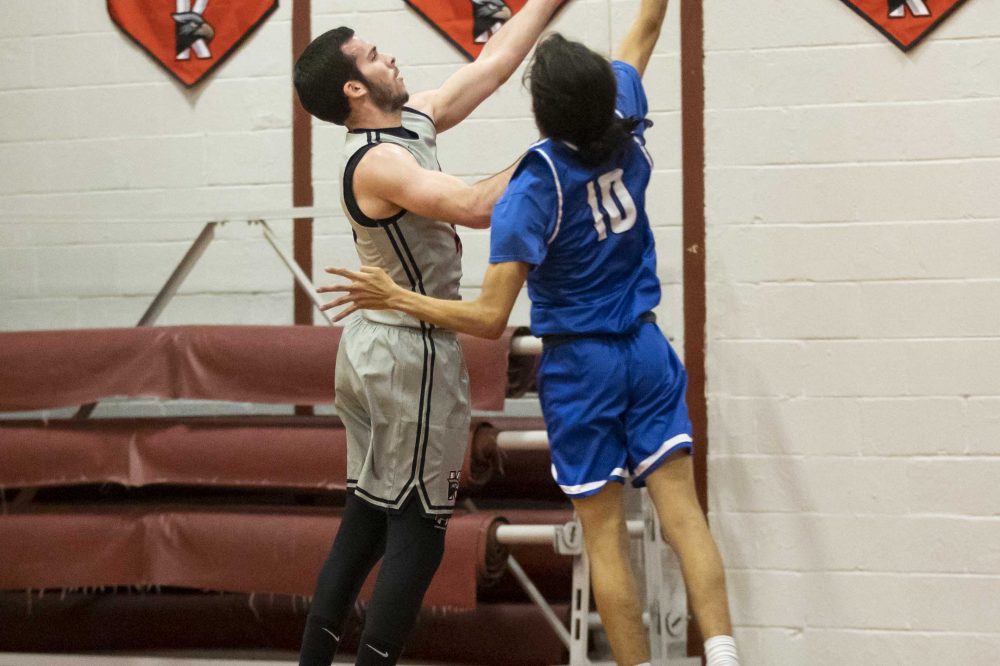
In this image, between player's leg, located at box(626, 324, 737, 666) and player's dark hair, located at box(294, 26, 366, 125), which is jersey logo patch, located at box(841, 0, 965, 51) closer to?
player's leg, located at box(626, 324, 737, 666)

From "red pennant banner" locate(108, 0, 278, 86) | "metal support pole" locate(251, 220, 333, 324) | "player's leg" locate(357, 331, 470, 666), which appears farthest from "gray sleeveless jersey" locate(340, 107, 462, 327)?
"red pennant banner" locate(108, 0, 278, 86)

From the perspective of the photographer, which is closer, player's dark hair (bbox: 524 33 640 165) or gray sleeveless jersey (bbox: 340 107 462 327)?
player's dark hair (bbox: 524 33 640 165)

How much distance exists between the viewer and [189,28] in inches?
172

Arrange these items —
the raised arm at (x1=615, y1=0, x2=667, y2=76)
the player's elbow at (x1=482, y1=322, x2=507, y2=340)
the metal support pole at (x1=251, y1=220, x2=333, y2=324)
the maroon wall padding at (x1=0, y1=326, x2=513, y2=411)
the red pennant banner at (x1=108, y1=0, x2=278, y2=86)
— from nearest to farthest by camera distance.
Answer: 1. the player's elbow at (x1=482, y1=322, x2=507, y2=340)
2. the raised arm at (x1=615, y1=0, x2=667, y2=76)
3. the maroon wall padding at (x1=0, y1=326, x2=513, y2=411)
4. the metal support pole at (x1=251, y1=220, x2=333, y2=324)
5. the red pennant banner at (x1=108, y1=0, x2=278, y2=86)

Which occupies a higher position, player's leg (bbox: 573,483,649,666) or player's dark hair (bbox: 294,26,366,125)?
player's dark hair (bbox: 294,26,366,125)

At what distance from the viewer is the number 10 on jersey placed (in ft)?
8.47

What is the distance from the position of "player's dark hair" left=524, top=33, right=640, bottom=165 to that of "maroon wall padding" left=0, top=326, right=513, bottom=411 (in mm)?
1330

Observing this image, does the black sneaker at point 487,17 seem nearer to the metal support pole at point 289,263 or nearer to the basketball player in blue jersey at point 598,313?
the metal support pole at point 289,263

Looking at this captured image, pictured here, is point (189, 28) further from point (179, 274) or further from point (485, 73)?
point (485, 73)

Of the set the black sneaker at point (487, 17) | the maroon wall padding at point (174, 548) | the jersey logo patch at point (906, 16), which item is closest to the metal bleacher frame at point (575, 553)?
the maroon wall padding at point (174, 548)

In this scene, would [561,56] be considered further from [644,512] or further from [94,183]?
[94,183]


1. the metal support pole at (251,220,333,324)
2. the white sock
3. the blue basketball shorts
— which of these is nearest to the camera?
the white sock

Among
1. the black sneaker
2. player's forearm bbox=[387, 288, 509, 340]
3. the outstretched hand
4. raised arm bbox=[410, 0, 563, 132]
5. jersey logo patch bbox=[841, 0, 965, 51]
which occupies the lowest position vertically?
player's forearm bbox=[387, 288, 509, 340]

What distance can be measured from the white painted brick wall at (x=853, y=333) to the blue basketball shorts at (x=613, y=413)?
1317 millimetres
